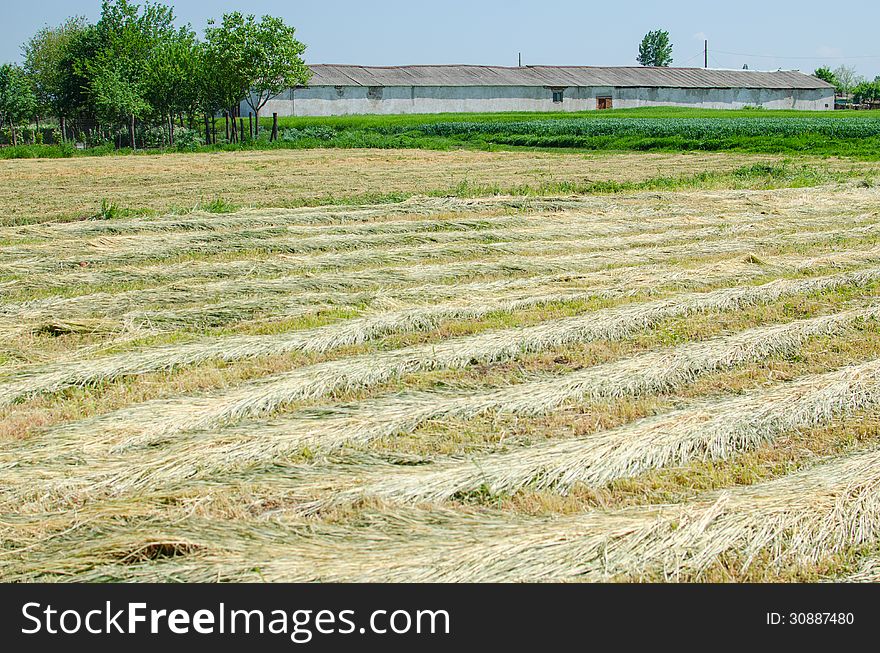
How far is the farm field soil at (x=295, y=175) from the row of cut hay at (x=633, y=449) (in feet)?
42.6

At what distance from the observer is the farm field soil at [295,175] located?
62.6ft

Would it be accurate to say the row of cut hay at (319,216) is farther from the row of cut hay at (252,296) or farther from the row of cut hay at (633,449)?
the row of cut hay at (633,449)

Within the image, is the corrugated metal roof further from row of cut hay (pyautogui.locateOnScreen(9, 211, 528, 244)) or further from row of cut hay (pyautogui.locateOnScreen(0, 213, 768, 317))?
row of cut hay (pyautogui.locateOnScreen(0, 213, 768, 317))

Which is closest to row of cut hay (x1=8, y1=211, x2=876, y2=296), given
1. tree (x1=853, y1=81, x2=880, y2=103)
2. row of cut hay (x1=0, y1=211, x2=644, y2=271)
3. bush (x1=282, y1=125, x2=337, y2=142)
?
row of cut hay (x1=0, y1=211, x2=644, y2=271)

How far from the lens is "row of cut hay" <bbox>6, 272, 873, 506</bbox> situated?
16.6 feet

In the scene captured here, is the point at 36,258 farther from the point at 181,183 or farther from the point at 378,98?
the point at 378,98

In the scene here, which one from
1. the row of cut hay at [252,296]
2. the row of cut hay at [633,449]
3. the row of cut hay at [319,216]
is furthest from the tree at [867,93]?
the row of cut hay at [633,449]

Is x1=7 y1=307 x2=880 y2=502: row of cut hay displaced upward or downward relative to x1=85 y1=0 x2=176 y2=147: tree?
downward

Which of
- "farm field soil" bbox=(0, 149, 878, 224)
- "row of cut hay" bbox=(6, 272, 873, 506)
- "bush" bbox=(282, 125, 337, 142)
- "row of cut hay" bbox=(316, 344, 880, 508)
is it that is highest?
"bush" bbox=(282, 125, 337, 142)

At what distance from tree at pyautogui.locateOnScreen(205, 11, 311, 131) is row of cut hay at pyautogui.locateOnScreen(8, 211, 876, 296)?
38.8 m

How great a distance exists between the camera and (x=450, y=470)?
196 inches

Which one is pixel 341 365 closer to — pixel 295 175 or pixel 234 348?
pixel 234 348

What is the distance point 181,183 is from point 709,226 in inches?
586

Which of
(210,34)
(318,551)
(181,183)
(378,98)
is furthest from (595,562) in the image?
(378,98)
